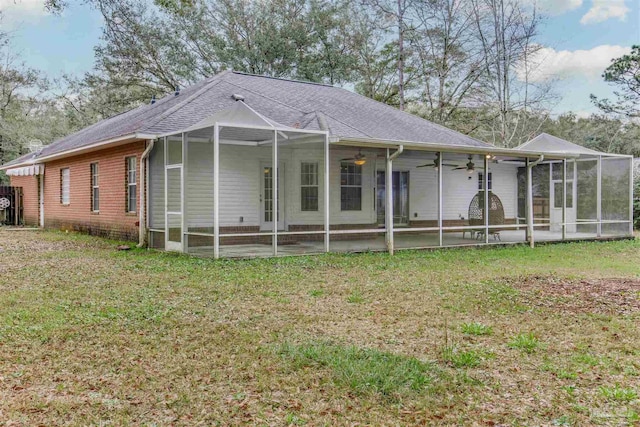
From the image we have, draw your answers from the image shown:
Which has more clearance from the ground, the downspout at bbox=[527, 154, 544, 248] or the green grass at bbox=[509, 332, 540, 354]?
the downspout at bbox=[527, 154, 544, 248]

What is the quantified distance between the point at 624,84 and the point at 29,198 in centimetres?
2605

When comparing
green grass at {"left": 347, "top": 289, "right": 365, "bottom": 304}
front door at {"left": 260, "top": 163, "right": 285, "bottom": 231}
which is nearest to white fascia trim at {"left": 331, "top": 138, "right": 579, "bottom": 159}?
front door at {"left": 260, "top": 163, "right": 285, "bottom": 231}

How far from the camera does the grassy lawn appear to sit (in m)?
3.24

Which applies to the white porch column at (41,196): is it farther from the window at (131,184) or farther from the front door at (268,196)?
the front door at (268,196)

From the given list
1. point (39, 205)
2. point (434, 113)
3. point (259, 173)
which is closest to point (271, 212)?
point (259, 173)

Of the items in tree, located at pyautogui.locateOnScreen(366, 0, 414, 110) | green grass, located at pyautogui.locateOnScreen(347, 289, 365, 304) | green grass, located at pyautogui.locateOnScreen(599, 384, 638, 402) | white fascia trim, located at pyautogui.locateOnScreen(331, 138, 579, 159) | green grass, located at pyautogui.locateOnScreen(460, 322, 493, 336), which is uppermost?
tree, located at pyautogui.locateOnScreen(366, 0, 414, 110)

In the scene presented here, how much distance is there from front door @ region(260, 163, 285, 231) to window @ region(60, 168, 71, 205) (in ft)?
28.4

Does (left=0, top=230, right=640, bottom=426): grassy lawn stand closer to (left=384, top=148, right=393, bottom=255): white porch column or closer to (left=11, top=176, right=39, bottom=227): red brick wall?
(left=384, top=148, right=393, bottom=255): white porch column

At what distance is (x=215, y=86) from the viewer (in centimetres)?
1426

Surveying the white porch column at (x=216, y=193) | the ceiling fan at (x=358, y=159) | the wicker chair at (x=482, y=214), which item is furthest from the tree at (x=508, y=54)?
the white porch column at (x=216, y=193)

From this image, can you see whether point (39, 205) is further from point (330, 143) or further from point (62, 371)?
point (62, 371)

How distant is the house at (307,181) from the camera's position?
10.4m

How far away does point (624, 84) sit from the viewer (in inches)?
946

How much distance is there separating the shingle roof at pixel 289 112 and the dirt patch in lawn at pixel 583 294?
519cm
